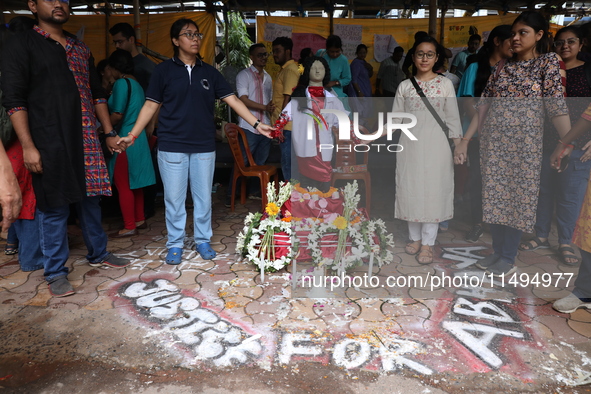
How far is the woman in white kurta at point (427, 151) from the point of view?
3168 mm

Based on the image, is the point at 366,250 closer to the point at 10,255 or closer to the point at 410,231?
the point at 410,231

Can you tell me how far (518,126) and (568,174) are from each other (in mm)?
835

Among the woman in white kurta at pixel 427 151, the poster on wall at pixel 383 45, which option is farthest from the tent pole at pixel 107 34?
the woman in white kurta at pixel 427 151

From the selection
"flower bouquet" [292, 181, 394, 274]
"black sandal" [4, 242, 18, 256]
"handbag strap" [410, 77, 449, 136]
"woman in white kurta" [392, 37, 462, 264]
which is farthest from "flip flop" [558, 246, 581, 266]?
"black sandal" [4, 242, 18, 256]

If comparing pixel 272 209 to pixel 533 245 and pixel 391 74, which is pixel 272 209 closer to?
pixel 533 245

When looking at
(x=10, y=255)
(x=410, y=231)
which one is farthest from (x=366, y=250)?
(x=10, y=255)

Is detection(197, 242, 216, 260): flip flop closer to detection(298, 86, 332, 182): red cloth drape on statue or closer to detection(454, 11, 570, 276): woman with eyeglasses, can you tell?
detection(298, 86, 332, 182): red cloth drape on statue

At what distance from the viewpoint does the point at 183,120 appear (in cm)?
328

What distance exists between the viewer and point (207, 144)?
11.2ft

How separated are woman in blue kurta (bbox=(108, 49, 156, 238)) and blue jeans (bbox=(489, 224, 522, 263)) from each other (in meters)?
2.99

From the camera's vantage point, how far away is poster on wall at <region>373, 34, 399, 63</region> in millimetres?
7789

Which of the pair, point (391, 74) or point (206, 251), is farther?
point (391, 74)

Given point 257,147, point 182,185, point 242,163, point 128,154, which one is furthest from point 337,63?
point 182,185

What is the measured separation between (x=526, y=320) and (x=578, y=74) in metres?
1.88
